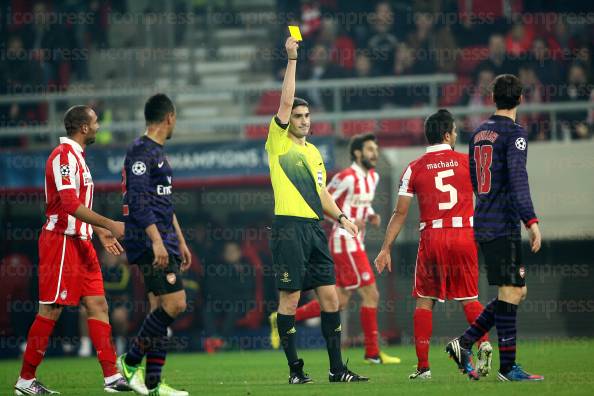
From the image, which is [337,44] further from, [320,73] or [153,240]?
[153,240]

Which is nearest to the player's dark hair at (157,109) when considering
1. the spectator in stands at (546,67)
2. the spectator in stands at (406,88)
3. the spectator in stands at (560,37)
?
the spectator in stands at (406,88)

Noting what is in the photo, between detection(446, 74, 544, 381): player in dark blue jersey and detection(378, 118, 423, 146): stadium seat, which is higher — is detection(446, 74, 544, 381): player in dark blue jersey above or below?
below

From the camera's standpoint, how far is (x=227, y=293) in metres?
17.7

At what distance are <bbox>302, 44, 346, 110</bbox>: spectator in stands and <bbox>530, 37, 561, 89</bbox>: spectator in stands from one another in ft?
11.6

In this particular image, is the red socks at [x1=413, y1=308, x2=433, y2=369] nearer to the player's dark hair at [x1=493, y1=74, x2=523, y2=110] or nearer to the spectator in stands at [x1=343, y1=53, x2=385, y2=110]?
the player's dark hair at [x1=493, y1=74, x2=523, y2=110]

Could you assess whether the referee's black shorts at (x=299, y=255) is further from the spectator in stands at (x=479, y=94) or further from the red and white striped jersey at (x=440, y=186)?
the spectator in stands at (x=479, y=94)

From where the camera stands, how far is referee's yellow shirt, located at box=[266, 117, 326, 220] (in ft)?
31.6

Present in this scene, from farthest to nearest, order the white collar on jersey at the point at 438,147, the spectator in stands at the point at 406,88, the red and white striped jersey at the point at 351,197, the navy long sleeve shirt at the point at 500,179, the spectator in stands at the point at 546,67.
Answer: the spectator in stands at the point at 406,88 < the spectator in stands at the point at 546,67 < the red and white striped jersey at the point at 351,197 < the white collar on jersey at the point at 438,147 < the navy long sleeve shirt at the point at 500,179

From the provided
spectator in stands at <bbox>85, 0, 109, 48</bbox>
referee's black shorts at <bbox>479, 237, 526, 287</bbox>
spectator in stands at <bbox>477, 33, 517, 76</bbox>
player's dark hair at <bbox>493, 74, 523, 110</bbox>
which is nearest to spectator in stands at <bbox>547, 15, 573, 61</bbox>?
spectator in stands at <bbox>477, 33, 517, 76</bbox>

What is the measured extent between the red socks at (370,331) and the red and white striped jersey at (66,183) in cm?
442

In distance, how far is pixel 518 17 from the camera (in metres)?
20.6

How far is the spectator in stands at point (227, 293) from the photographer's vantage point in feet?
57.7

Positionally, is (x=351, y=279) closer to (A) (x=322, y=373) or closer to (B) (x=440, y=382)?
(A) (x=322, y=373)

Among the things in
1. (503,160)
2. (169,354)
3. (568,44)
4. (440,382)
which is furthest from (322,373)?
(568,44)
